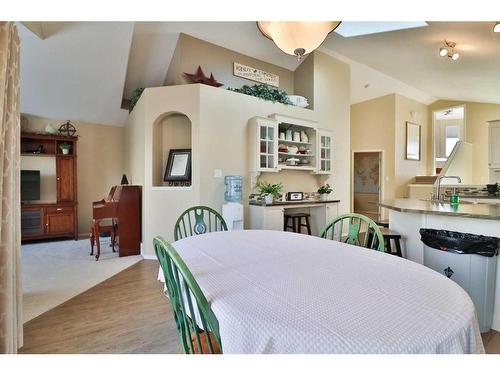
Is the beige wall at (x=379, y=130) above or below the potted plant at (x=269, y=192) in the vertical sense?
above

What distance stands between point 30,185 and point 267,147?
420 centimetres

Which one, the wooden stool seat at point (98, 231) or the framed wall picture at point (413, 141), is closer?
the wooden stool seat at point (98, 231)

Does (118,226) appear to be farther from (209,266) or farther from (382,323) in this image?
(382,323)

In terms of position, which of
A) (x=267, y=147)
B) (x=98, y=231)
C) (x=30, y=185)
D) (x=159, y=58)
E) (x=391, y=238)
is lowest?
(x=98, y=231)

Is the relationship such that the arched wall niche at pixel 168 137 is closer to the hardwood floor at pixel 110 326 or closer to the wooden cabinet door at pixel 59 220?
the hardwood floor at pixel 110 326

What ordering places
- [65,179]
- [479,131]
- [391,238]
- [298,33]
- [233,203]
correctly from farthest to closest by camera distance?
[479,131] < [65,179] < [233,203] < [391,238] < [298,33]

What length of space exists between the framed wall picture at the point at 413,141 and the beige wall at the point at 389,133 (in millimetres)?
120

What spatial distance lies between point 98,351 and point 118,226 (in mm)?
2460

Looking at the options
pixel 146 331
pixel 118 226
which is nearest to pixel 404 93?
pixel 118 226

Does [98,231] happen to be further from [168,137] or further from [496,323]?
[496,323]

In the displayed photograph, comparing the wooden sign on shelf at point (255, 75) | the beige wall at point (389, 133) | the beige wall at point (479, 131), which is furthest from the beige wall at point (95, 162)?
the beige wall at point (479, 131)

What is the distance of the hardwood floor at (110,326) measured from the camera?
1.79 meters

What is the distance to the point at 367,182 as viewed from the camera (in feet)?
25.3

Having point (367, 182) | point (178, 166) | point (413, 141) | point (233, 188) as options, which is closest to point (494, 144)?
point (413, 141)
